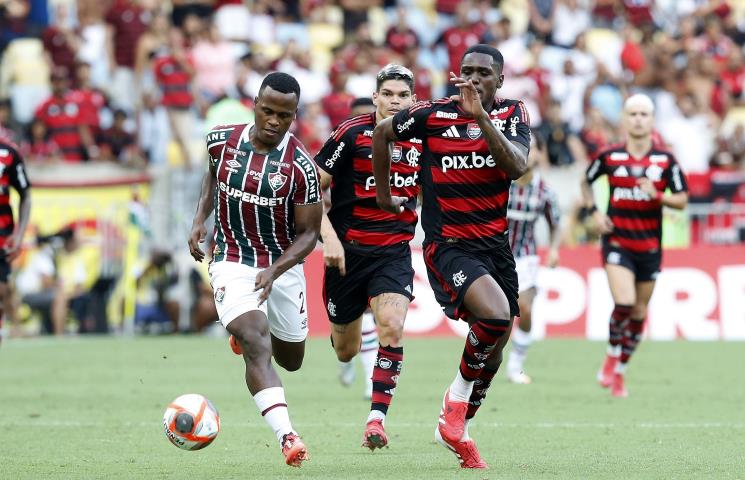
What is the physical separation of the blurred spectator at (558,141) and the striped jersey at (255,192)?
15.2 m

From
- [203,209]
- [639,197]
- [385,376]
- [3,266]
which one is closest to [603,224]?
[639,197]

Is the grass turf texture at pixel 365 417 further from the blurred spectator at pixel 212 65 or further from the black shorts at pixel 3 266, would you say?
the blurred spectator at pixel 212 65

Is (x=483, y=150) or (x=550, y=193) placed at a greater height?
(x=483, y=150)

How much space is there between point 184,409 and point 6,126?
665 inches

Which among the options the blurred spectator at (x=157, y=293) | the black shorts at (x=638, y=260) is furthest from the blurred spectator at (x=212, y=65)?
the black shorts at (x=638, y=260)

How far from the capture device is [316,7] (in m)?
27.6

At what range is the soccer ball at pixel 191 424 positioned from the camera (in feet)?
26.5

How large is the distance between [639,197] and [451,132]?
589 centimetres

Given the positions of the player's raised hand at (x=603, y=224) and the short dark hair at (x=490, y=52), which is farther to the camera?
the player's raised hand at (x=603, y=224)

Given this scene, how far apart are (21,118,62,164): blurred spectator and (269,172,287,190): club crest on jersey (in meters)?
15.0

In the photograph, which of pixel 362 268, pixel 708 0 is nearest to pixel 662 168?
pixel 362 268

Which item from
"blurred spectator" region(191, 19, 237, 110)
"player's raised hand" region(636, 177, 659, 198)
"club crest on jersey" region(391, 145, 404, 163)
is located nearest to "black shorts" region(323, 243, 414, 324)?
"club crest on jersey" region(391, 145, 404, 163)

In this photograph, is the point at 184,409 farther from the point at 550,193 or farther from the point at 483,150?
the point at 550,193

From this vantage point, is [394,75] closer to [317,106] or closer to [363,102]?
[363,102]
